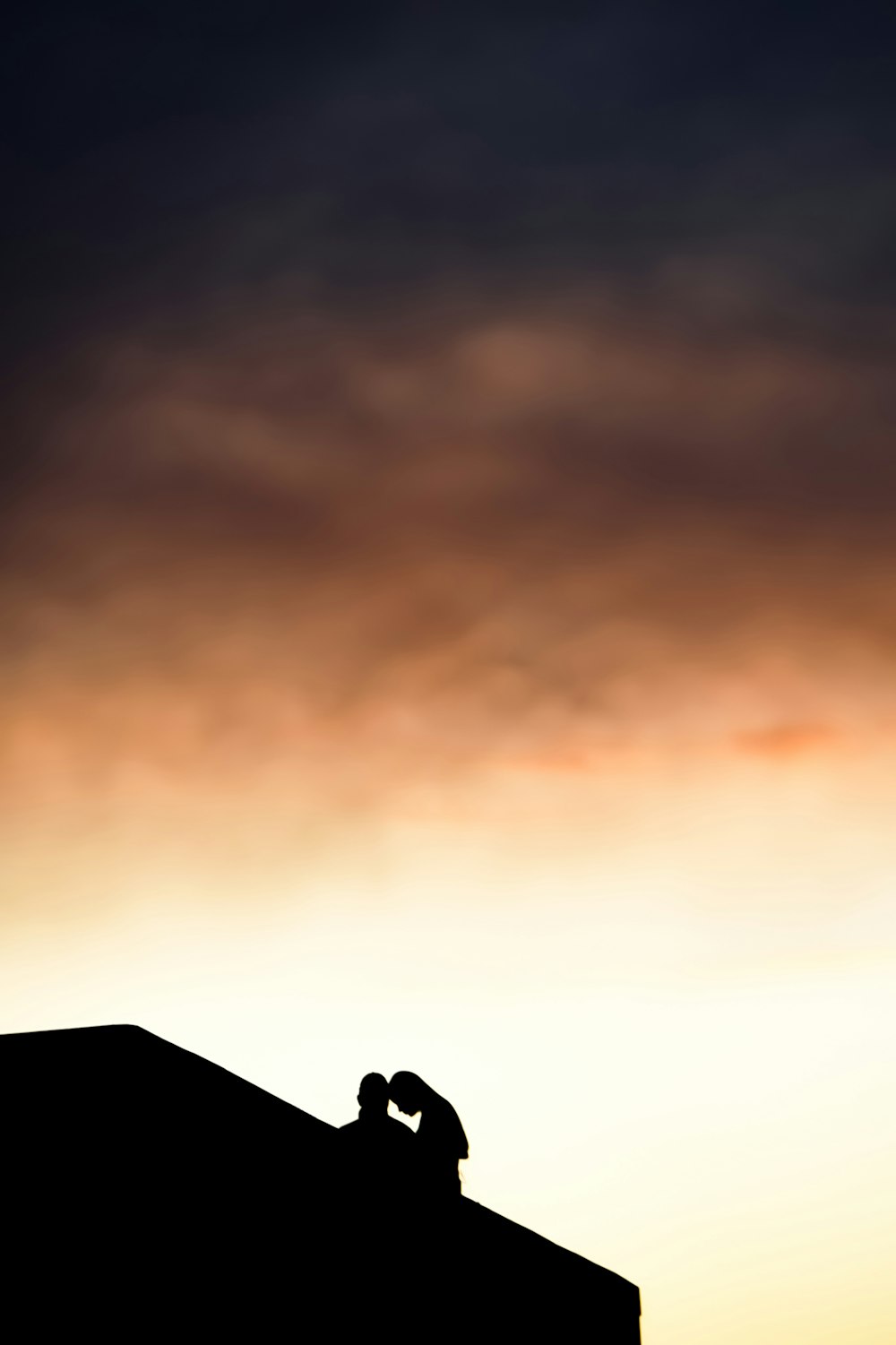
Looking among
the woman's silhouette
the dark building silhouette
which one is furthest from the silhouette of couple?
the dark building silhouette

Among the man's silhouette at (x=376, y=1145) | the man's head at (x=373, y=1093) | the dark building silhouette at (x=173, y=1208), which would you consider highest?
the man's head at (x=373, y=1093)

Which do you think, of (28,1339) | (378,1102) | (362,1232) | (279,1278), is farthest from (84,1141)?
(378,1102)

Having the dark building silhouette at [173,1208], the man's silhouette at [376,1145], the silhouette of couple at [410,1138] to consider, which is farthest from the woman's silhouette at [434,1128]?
the dark building silhouette at [173,1208]

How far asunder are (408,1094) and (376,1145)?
98 cm

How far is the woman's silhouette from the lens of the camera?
41.4 ft

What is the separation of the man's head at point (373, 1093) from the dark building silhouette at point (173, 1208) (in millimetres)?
1293

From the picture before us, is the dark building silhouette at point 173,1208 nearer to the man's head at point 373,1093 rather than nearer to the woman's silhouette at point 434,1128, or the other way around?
the woman's silhouette at point 434,1128

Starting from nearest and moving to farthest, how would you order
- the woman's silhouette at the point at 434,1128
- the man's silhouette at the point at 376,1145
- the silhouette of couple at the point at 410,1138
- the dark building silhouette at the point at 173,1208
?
the dark building silhouette at the point at 173,1208, the man's silhouette at the point at 376,1145, the silhouette of couple at the point at 410,1138, the woman's silhouette at the point at 434,1128

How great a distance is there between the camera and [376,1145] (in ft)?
39.5

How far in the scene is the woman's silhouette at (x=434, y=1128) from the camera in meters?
12.6

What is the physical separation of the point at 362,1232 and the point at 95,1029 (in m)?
2.94

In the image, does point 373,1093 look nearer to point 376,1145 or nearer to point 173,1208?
point 376,1145

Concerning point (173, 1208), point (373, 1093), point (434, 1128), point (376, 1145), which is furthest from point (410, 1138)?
point (173, 1208)

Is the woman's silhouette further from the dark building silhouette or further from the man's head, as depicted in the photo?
the dark building silhouette
